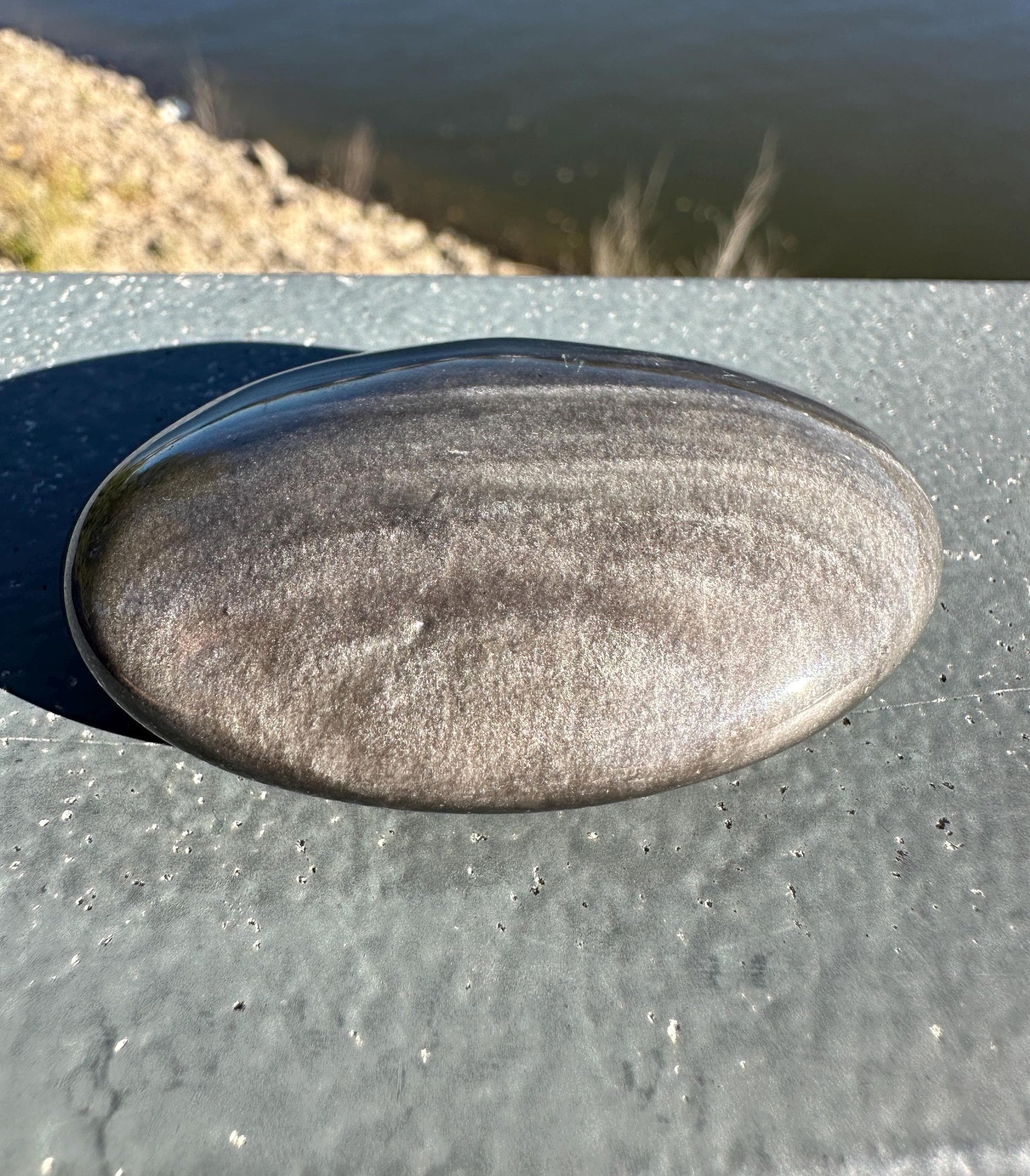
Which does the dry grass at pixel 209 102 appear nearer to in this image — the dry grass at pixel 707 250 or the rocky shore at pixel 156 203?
the rocky shore at pixel 156 203

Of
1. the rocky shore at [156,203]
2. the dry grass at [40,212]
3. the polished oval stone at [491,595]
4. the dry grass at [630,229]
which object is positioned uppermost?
the polished oval stone at [491,595]

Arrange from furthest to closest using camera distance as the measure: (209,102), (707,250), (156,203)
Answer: (209,102) → (707,250) → (156,203)

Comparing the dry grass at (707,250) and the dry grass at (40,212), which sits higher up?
the dry grass at (707,250)

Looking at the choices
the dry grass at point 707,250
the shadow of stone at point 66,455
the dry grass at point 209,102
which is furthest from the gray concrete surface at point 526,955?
the dry grass at point 209,102

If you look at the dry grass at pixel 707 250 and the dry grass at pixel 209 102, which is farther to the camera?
the dry grass at pixel 209 102

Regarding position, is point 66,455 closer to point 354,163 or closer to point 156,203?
point 156,203

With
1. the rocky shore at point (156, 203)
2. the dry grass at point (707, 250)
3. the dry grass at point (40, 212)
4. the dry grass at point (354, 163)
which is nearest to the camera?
the dry grass at point (40, 212)

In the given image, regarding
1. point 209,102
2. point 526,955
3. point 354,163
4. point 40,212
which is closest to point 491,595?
point 526,955
